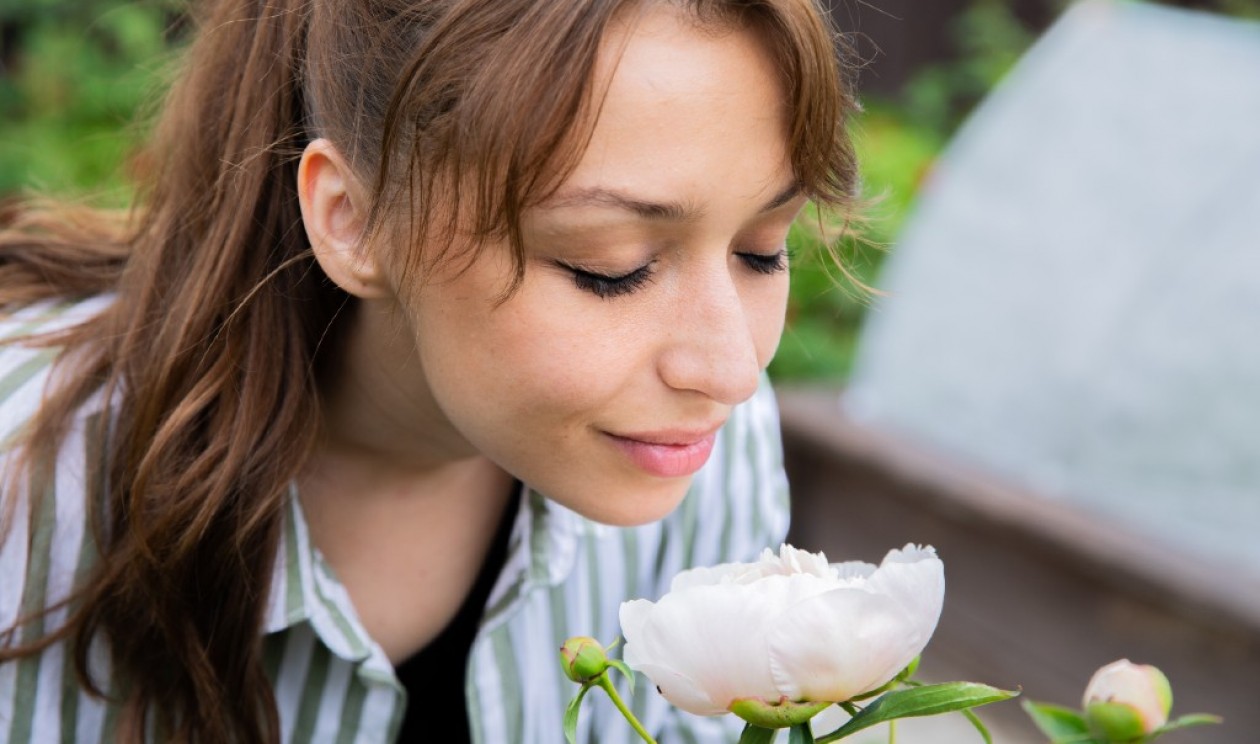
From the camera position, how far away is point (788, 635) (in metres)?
0.84

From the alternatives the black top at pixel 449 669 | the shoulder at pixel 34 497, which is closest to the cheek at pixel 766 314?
the black top at pixel 449 669

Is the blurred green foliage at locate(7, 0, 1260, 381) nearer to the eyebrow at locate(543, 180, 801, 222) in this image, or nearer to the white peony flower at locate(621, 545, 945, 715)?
the eyebrow at locate(543, 180, 801, 222)

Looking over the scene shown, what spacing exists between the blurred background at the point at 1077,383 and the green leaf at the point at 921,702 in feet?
5.52

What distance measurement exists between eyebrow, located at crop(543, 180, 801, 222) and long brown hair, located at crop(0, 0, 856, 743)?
119mm

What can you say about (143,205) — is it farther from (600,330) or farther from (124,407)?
(600,330)

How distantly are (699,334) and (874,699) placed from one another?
37cm

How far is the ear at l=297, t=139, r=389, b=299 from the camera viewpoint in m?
1.29

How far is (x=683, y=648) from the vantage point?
0.86 m

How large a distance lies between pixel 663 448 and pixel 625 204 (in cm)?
22

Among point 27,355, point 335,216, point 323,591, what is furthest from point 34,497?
point 335,216

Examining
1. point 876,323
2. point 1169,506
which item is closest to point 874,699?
point 1169,506

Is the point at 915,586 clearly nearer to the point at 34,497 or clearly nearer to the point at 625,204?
the point at 625,204

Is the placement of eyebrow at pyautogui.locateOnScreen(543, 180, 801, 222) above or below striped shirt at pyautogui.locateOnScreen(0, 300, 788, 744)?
above

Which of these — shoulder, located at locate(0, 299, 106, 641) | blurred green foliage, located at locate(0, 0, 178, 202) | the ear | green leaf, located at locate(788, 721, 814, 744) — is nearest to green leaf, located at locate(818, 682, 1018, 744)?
green leaf, located at locate(788, 721, 814, 744)
